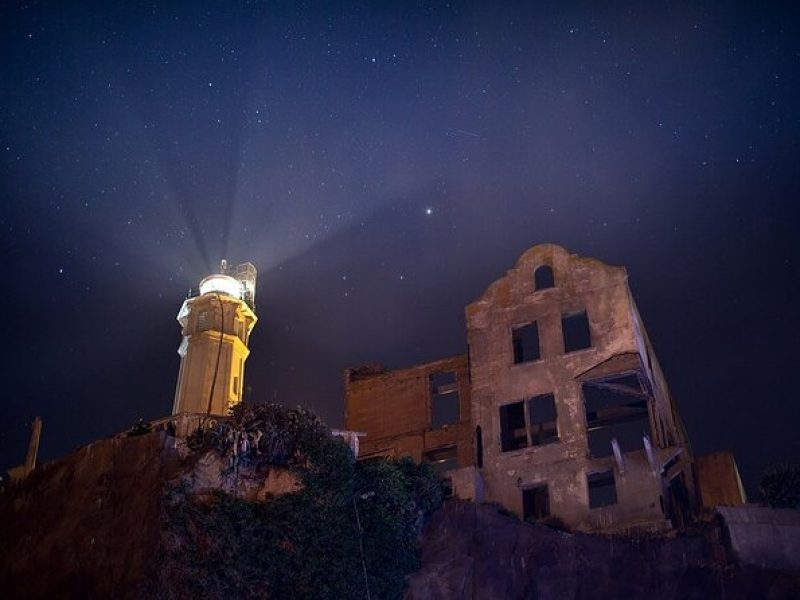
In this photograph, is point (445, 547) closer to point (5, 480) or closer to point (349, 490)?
point (349, 490)

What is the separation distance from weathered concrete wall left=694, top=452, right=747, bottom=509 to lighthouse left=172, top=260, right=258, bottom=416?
22.4 meters

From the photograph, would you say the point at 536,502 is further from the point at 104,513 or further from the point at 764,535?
the point at 104,513

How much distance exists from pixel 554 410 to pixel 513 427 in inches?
78.1

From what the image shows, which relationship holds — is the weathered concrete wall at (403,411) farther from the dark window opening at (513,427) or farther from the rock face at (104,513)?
the rock face at (104,513)

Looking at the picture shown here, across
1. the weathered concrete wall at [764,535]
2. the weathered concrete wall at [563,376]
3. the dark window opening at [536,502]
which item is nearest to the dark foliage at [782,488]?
the weathered concrete wall at [764,535]

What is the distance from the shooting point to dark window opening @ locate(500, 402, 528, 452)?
36.0 meters

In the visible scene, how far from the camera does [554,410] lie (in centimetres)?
3622

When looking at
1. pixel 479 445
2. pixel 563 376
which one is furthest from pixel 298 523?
pixel 563 376

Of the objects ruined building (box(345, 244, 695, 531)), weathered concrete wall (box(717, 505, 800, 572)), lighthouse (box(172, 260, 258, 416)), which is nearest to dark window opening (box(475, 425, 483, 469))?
ruined building (box(345, 244, 695, 531))

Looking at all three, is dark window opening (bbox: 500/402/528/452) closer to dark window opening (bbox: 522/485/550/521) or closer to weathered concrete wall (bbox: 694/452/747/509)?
dark window opening (bbox: 522/485/550/521)

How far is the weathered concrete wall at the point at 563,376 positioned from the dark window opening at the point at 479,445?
213mm

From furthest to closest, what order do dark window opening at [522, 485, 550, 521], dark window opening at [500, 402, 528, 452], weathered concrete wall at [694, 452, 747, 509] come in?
weathered concrete wall at [694, 452, 747, 509], dark window opening at [500, 402, 528, 452], dark window opening at [522, 485, 550, 521]

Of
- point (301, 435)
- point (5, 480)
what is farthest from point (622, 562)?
point (5, 480)

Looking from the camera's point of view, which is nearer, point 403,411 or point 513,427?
point 513,427
